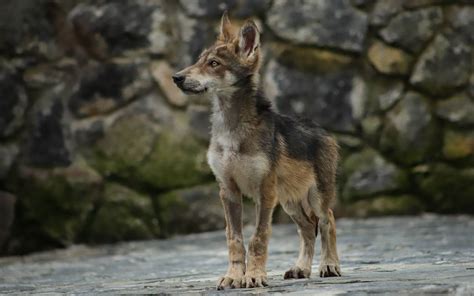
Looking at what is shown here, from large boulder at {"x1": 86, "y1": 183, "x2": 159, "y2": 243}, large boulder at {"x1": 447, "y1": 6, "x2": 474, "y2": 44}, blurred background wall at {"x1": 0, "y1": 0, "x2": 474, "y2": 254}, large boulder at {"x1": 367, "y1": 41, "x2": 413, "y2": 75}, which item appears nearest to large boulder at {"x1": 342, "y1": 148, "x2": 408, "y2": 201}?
blurred background wall at {"x1": 0, "y1": 0, "x2": 474, "y2": 254}

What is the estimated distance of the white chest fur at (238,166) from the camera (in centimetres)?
521

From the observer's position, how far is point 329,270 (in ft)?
18.1

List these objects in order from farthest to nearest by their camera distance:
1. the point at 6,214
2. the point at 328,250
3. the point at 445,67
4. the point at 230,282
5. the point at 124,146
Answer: the point at 445,67, the point at 124,146, the point at 6,214, the point at 328,250, the point at 230,282

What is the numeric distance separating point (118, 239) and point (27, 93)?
1.53 metres

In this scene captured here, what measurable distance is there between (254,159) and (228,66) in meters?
0.56

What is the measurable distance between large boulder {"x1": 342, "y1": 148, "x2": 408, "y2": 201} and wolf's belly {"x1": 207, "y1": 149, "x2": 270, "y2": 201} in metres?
3.77

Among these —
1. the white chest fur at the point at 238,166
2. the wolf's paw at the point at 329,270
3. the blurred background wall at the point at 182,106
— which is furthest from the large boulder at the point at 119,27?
the wolf's paw at the point at 329,270

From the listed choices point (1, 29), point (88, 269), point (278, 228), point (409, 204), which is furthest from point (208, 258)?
point (1, 29)

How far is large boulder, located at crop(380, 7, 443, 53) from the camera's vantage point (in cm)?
902

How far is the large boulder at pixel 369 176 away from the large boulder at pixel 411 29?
1.05m

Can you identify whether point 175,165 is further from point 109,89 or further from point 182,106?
point 109,89

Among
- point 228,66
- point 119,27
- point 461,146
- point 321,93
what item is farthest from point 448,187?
point 228,66

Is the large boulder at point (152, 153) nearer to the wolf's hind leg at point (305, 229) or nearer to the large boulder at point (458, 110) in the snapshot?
the large boulder at point (458, 110)

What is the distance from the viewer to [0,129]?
28.7ft
